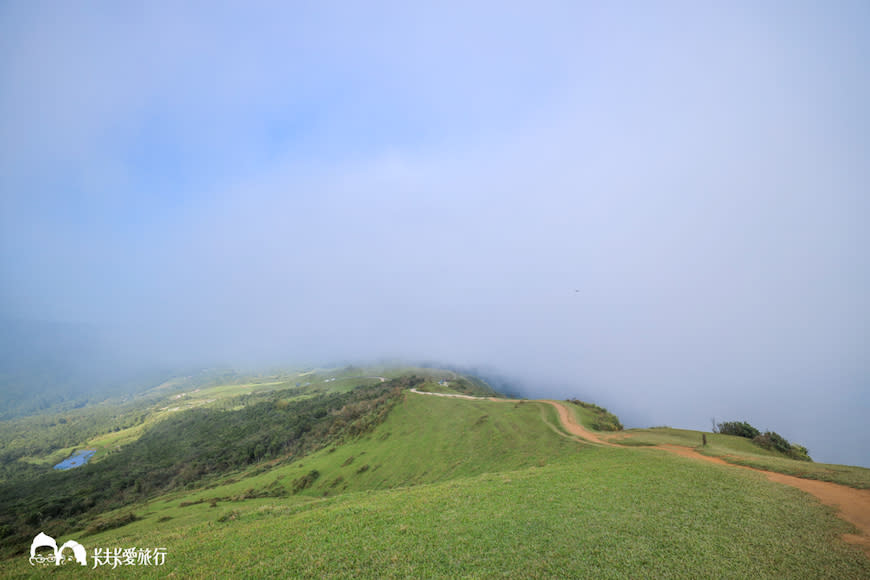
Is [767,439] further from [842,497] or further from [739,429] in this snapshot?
[842,497]

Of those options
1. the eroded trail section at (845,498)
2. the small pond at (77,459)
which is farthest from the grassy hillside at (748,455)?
the small pond at (77,459)

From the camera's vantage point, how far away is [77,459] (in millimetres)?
160000

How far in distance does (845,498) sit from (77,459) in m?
268

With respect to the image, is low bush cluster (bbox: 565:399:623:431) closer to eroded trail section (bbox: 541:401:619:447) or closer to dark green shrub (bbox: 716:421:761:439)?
eroded trail section (bbox: 541:401:619:447)

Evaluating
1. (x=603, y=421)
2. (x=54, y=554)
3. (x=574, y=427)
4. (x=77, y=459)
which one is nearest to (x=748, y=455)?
(x=574, y=427)

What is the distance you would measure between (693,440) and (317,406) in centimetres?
15698

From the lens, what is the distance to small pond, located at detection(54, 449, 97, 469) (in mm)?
152250

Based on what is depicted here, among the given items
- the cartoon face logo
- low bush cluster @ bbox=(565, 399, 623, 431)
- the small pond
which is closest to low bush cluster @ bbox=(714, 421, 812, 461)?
low bush cluster @ bbox=(565, 399, 623, 431)

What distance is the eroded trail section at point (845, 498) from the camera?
598 inches

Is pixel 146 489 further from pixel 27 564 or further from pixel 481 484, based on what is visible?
→ pixel 481 484

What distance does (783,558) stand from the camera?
43.9 feet

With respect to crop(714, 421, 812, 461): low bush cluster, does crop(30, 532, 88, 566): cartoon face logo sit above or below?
below

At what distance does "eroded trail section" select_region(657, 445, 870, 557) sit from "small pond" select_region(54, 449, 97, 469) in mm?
246673

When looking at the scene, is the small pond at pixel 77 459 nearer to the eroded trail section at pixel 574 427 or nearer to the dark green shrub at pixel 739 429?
the eroded trail section at pixel 574 427
